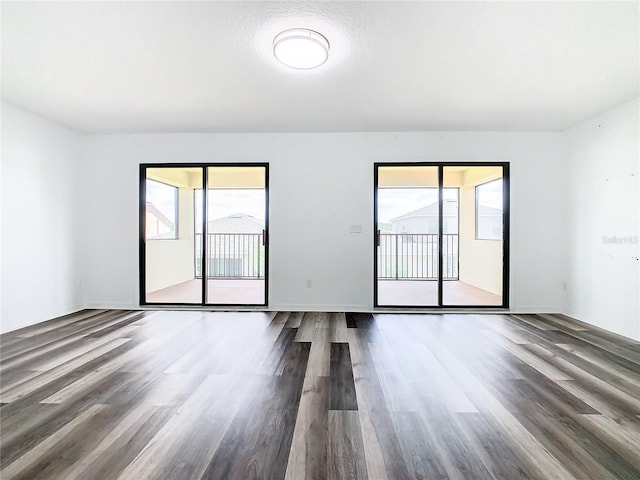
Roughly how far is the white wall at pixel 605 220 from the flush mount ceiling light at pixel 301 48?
3.42 meters

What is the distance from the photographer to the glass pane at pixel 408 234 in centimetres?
543

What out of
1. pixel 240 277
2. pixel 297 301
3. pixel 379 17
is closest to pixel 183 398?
pixel 297 301

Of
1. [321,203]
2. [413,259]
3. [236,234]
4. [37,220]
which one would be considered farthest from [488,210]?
[37,220]

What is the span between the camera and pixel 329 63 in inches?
97.2

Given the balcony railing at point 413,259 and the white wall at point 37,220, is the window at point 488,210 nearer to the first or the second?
the balcony railing at point 413,259

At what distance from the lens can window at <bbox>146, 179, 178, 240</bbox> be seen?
15.5 feet

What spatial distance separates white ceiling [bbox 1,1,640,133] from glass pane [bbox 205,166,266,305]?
1510mm

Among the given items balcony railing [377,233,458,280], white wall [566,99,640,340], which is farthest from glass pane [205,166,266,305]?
white wall [566,99,640,340]

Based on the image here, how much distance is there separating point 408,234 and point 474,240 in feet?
4.40

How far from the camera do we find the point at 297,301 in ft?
13.9

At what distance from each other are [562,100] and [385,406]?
3562mm

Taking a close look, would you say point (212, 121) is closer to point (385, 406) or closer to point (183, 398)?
point (183, 398)

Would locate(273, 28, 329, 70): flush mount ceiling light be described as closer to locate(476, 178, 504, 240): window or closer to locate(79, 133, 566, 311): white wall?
locate(79, 133, 566, 311): white wall

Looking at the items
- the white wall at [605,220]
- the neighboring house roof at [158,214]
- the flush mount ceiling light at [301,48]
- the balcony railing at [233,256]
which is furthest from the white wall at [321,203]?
the balcony railing at [233,256]
